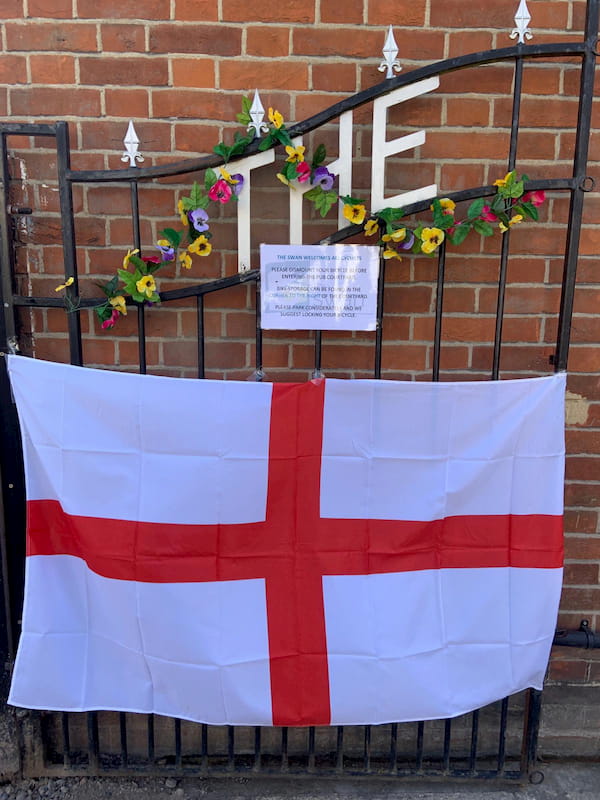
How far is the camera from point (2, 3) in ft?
6.04

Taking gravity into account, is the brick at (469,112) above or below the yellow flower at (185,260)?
above

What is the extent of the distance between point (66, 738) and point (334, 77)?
2309 mm

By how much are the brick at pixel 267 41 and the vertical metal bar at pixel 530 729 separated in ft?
7.11

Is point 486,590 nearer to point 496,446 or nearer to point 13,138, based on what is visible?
point 496,446

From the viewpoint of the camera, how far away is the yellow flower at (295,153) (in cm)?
175

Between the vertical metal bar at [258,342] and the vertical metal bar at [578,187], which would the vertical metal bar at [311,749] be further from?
the vertical metal bar at [578,187]

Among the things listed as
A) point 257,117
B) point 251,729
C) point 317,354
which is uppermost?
point 257,117

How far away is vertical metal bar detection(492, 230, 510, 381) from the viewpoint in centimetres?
184

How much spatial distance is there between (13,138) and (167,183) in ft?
1.57

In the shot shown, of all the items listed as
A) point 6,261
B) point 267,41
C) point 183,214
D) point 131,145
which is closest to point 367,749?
point 183,214

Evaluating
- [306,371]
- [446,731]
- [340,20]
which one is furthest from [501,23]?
[446,731]

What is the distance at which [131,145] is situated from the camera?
1781 mm

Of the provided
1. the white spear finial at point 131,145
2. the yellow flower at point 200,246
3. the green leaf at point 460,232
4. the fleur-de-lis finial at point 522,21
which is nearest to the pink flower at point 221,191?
the yellow flower at point 200,246

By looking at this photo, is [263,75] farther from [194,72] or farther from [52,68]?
[52,68]
